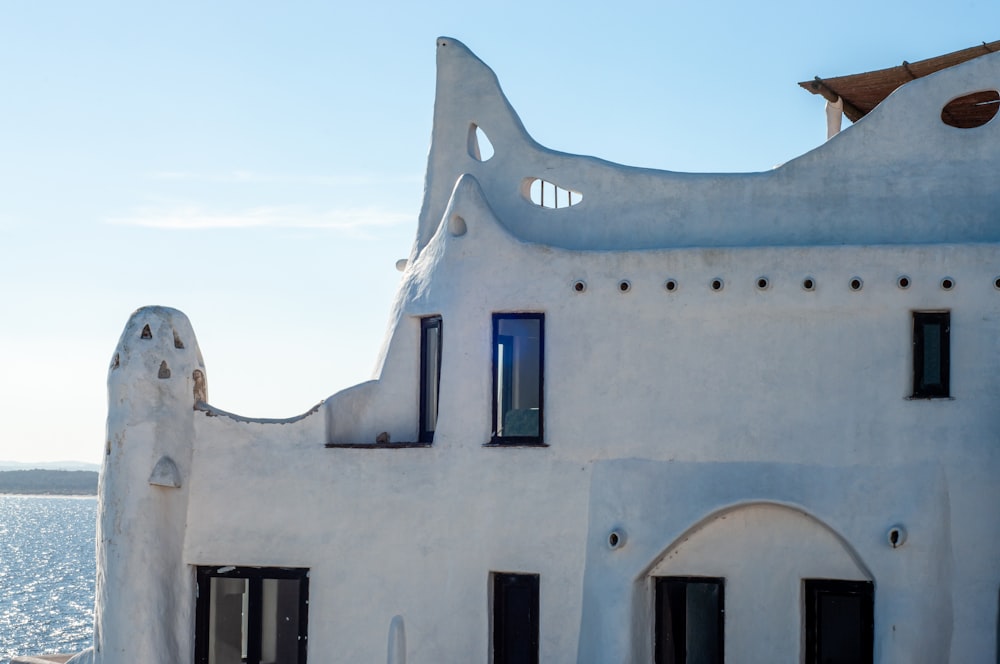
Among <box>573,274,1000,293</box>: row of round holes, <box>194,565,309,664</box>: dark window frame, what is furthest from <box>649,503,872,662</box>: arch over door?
<box>194,565,309,664</box>: dark window frame

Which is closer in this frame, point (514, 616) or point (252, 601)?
point (514, 616)

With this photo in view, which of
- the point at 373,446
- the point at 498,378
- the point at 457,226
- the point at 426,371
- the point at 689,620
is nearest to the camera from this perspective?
the point at 689,620

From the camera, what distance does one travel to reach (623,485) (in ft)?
67.3

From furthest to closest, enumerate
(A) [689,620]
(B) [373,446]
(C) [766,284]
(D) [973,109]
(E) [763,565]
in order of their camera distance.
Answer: (D) [973,109], (B) [373,446], (A) [689,620], (C) [766,284], (E) [763,565]

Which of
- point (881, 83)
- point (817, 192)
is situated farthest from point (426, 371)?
point (881, 83)

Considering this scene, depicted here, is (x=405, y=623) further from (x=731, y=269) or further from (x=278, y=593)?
(x=731, y=269)

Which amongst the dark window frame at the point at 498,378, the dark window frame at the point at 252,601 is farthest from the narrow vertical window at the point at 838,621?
the dark window frame at the point at 252,601

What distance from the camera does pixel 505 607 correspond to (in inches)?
823

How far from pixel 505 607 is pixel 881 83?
10568mm

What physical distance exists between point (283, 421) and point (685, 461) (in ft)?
18.4

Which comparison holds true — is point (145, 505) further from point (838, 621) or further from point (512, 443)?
point (838, 621)

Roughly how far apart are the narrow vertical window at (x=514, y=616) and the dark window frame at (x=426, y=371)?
7.47ft

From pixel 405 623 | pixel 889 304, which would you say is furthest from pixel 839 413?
pixel 405 623

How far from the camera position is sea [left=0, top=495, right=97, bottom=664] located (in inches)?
2810
